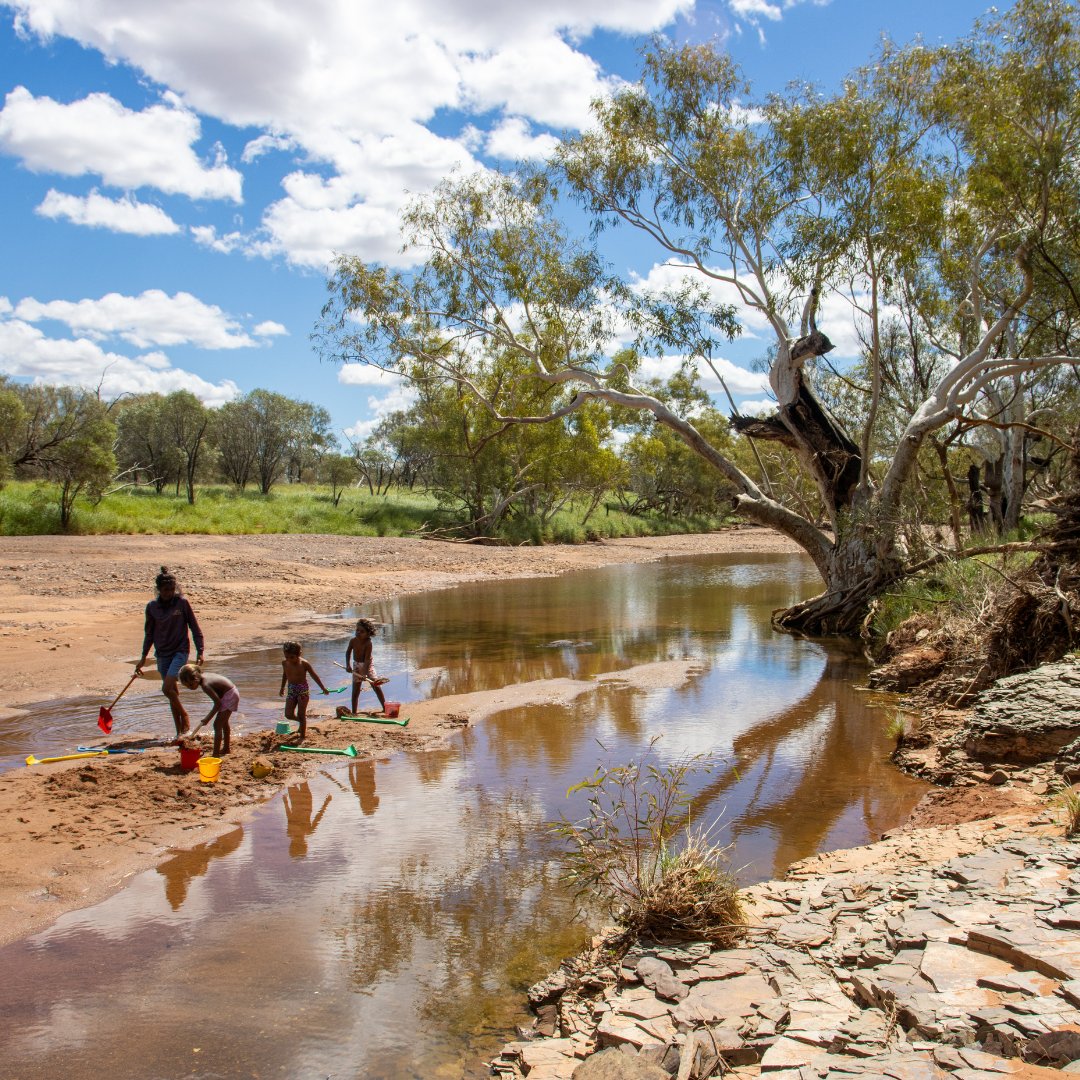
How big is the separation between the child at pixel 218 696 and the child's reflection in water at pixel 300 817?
3.19 feet

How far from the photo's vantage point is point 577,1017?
4.00 meters

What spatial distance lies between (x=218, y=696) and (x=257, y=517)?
27492 millimetres

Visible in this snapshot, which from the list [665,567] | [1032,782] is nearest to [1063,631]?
[1032,782]

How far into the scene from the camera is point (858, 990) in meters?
3.58

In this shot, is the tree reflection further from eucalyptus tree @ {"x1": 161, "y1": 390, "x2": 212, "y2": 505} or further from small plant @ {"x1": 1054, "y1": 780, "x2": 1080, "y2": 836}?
eucalyptus tree @ {"x1": 161, "y1": 390, "x2": 212, "y2": 505}

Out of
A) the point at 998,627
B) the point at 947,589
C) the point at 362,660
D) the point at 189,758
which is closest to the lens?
the point at 189,758

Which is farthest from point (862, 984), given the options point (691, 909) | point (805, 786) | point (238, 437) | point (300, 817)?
point (238, 437)

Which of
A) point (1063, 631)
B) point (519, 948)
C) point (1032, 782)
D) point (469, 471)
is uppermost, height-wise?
point (469, 471)

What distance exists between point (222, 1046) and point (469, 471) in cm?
3592

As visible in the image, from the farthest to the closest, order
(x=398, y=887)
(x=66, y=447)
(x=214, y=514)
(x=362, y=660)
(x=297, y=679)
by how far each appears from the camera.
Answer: (x=214, y=514), (x=66, y=447), (x=362, y=660), (x=297, y=679), (x=398, y=887)

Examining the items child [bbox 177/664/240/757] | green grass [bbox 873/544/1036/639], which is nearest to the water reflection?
child [bbox 177/664/240/757]

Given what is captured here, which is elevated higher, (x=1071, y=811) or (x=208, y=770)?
(x=1071, y=811)

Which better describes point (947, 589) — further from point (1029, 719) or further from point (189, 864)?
point (189, 864)

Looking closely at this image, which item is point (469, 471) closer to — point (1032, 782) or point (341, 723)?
point (341, 723)
